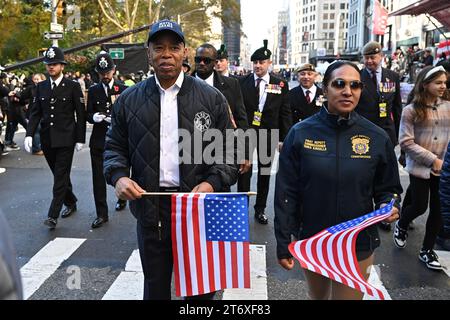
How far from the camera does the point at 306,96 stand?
6.77m

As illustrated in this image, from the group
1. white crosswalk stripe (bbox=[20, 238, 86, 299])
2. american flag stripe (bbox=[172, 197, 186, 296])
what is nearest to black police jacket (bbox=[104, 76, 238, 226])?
american flag stripe (bbox=[172, 197, 186, 296])

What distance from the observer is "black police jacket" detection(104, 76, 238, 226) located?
2.80 metres

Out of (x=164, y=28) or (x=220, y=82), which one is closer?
(x=164, y=28)

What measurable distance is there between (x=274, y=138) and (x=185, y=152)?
151 inches

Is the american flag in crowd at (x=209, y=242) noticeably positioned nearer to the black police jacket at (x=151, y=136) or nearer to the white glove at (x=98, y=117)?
the black police jacket at (x=151, y=136)

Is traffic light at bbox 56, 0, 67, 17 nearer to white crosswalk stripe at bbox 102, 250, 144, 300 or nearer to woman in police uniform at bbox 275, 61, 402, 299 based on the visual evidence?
white crosswalk stripe at bbox 102, 250, 144, 300

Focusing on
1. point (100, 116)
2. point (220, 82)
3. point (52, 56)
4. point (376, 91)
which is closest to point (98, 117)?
point (100, 116)

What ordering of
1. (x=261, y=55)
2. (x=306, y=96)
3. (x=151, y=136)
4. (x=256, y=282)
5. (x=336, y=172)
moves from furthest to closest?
(x=306, y=96), (x=261, y=55), (x=256, y=282), (x=151, y=136), (x=336, y=172)

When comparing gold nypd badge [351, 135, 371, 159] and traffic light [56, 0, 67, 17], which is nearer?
gold nypd badge [351, 135, 371, 159]

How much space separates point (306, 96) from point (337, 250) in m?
4.38

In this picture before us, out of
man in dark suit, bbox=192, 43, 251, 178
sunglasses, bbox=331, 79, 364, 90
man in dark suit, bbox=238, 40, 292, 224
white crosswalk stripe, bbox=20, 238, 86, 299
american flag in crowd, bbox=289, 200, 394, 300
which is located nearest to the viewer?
american flag in crowd, bbox=289, 200, 394, 300

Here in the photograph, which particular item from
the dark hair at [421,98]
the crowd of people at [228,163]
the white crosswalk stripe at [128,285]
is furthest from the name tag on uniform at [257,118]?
the crowd of people at [228,163]

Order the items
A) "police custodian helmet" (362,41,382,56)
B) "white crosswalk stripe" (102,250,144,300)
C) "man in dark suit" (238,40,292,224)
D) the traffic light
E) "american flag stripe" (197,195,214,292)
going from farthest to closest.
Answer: the traffic light → "man in dark suit" (238,40,292,224) → "police custodian helmet" (362,41,382,56) → "white crosswalk stripe" (102,250,144,300) → "american flag stripe" (197,195,214,292)

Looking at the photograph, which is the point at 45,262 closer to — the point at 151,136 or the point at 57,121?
the point at 57,121
